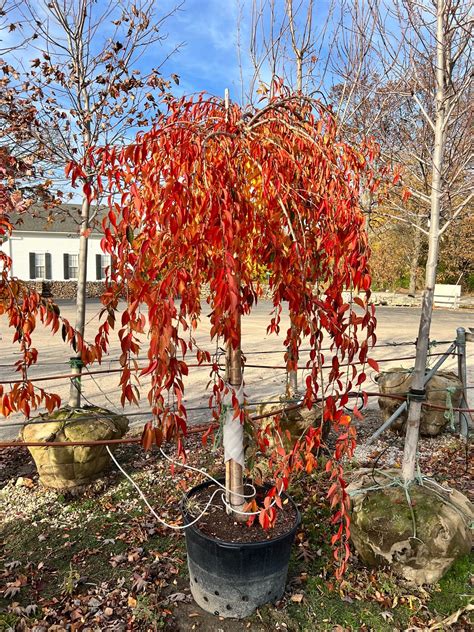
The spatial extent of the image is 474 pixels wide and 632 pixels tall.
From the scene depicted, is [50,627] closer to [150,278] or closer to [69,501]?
[69,501]

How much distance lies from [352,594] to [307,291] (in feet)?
6.27

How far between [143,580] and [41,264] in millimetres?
26491

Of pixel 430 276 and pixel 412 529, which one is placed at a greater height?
pixel 430 276

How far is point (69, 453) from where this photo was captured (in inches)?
152

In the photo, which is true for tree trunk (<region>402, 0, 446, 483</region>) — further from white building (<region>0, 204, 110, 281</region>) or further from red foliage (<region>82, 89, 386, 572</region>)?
white building (<region>0, 204, 110, 281</region>)

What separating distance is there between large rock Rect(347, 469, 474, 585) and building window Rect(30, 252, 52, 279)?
26.6 m

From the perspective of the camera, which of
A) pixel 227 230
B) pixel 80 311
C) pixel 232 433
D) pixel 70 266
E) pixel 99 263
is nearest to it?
pixel 227 230

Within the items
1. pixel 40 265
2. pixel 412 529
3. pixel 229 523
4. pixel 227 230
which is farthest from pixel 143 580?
pixel 40 265

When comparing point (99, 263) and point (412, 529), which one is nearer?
point (412, 529)

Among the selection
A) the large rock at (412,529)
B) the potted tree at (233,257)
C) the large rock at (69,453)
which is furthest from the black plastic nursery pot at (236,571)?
the large rock at (69,453)

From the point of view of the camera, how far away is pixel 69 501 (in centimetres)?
382

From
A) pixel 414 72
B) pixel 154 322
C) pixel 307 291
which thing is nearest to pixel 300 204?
pixel 307 291

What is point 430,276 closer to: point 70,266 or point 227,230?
point 227,230

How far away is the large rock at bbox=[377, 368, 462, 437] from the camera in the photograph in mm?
5203
